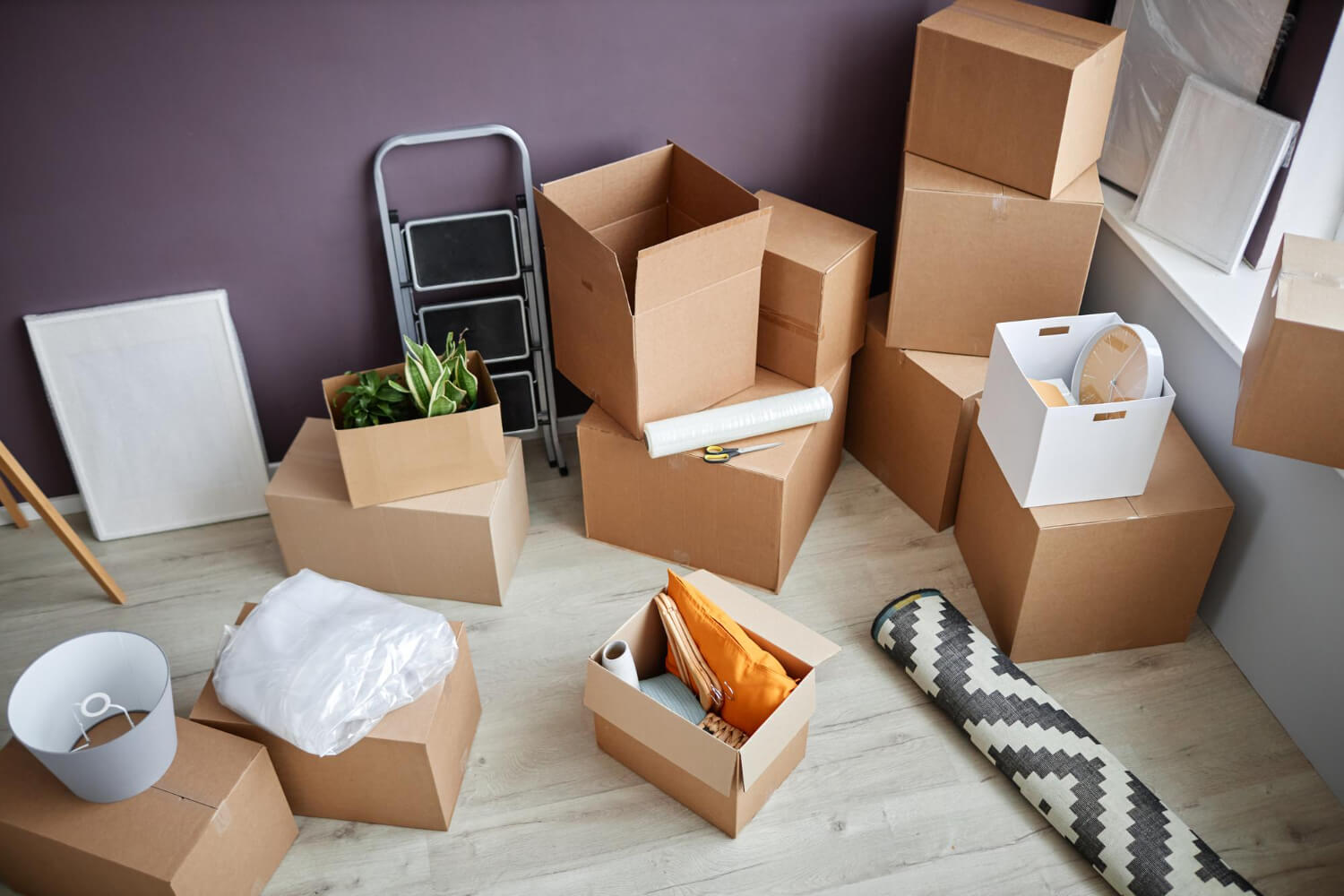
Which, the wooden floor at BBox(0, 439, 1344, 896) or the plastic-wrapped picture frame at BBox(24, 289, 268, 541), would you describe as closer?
the wooden floor at BBox(0, 439, 1344, 896)

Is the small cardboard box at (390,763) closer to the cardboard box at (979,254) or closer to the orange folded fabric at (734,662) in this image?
the orange folded fabric at (734,662)

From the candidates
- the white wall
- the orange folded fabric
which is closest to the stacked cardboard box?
the orange folded fabric

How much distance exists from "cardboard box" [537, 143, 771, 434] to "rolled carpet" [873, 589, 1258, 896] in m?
0.67

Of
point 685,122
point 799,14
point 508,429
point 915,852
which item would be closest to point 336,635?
point 508,429

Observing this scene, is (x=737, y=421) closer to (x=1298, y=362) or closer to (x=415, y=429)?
(x=415, y=429)

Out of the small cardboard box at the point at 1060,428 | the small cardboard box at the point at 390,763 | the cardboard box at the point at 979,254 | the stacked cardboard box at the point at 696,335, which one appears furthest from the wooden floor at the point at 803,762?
the cardboard box at the point at 979,254

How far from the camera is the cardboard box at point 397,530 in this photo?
2.31 m

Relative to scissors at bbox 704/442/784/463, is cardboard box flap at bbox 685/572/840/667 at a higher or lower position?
lower

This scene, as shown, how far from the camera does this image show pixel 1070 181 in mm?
2316

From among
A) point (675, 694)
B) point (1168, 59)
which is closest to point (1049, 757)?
point (675, 694)

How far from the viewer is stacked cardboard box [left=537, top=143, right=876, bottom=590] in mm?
2205

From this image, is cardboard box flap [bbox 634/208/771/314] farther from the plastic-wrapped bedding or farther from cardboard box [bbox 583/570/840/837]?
the plastic-wrapped bedding

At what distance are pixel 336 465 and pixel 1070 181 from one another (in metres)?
1.73

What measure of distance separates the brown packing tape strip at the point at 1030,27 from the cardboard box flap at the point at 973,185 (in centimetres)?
28
